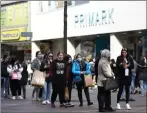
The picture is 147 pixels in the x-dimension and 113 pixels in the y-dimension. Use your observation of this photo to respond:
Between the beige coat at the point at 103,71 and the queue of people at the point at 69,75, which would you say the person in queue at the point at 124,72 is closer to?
the queue of people at the point at 69,75

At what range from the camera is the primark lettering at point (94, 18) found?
29.1m

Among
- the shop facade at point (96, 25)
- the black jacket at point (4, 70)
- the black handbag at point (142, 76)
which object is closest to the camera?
the black jacket at point (4, 70)

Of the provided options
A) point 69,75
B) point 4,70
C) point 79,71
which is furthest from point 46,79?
point 4,70

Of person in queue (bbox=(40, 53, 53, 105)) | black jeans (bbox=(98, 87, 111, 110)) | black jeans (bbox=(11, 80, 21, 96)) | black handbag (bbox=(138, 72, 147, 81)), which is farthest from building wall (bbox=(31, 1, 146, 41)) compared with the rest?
black jeans (bbox=(98, 87, 111, 110))

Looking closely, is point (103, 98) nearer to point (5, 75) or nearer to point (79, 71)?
point (79, 71)

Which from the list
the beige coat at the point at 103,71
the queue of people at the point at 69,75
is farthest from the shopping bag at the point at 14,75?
the beige coat at the point at 103,71

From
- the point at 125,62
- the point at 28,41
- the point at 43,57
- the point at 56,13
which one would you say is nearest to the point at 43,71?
the point at 43,57

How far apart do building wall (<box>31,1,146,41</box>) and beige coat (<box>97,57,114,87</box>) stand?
1489 centimetres

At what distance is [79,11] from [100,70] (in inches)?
804

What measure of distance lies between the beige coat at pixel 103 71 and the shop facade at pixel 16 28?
2646cm

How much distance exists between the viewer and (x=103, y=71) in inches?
464

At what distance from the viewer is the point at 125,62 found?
41.1ft

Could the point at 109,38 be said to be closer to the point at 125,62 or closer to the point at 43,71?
the point at 43,71

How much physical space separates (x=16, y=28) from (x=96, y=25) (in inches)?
439
